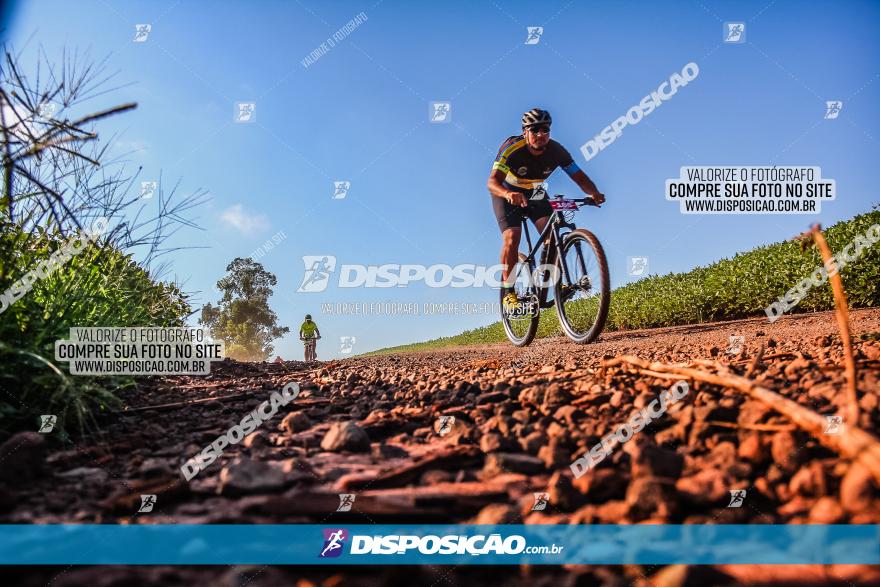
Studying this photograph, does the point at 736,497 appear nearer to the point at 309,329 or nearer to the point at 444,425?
the point at 444,425

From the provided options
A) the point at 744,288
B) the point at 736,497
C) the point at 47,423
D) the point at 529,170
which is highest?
the point at 529,170

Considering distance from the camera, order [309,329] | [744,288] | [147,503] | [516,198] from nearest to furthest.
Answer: [147,503] < [516,198] < [744,288] < [309,329]

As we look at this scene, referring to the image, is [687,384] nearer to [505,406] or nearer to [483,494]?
[505,406]

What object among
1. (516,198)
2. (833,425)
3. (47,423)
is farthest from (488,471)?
(516,198)

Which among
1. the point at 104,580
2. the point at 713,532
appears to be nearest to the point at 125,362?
the point at 104,580

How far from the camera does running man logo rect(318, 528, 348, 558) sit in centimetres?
145

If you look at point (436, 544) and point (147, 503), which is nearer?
point (436, 544)

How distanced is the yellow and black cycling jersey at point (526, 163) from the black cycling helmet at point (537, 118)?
0.64 ft

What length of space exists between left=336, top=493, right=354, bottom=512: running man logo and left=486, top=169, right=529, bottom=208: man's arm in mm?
4754

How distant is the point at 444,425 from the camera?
2.44 m

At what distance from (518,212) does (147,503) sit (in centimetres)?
582

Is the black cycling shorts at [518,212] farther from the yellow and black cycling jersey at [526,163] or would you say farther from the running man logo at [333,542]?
the running man logo at [333,542]

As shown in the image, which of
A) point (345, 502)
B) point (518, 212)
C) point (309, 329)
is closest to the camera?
point (345, 502)

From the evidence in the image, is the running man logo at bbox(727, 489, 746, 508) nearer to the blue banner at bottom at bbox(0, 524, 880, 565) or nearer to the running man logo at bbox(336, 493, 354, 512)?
the blue banner at bottom at bbox(0, 524, 880, 565)
